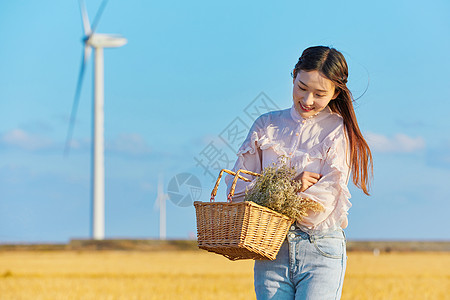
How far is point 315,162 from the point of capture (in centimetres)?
500

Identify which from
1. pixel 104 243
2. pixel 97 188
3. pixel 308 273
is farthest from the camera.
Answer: pixel 104 243

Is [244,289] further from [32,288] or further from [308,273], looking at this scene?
[308,273]

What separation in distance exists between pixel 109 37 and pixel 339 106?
3324 centimetres

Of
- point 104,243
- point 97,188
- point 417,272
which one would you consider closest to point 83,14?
point 97,188

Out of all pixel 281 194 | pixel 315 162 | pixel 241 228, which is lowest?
pixel 241 228

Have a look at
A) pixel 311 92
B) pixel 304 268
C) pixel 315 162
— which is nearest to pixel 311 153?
pixel 315 162

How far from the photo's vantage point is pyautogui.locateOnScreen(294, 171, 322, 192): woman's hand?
4.83 m

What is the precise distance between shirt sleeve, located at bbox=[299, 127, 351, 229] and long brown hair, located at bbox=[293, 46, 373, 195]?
0.12 m

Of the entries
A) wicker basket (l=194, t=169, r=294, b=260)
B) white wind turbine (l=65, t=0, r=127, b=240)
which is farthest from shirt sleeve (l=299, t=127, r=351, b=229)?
white wind turbine (l=65, t=0, r=127, b=240)

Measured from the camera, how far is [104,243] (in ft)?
135

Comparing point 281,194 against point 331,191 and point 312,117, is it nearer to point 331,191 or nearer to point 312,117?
point 331,191

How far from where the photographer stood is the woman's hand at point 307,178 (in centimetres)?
483

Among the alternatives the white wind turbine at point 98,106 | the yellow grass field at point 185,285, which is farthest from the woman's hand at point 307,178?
the white wind turbine at point 98,106

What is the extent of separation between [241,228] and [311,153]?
30.0 inches
